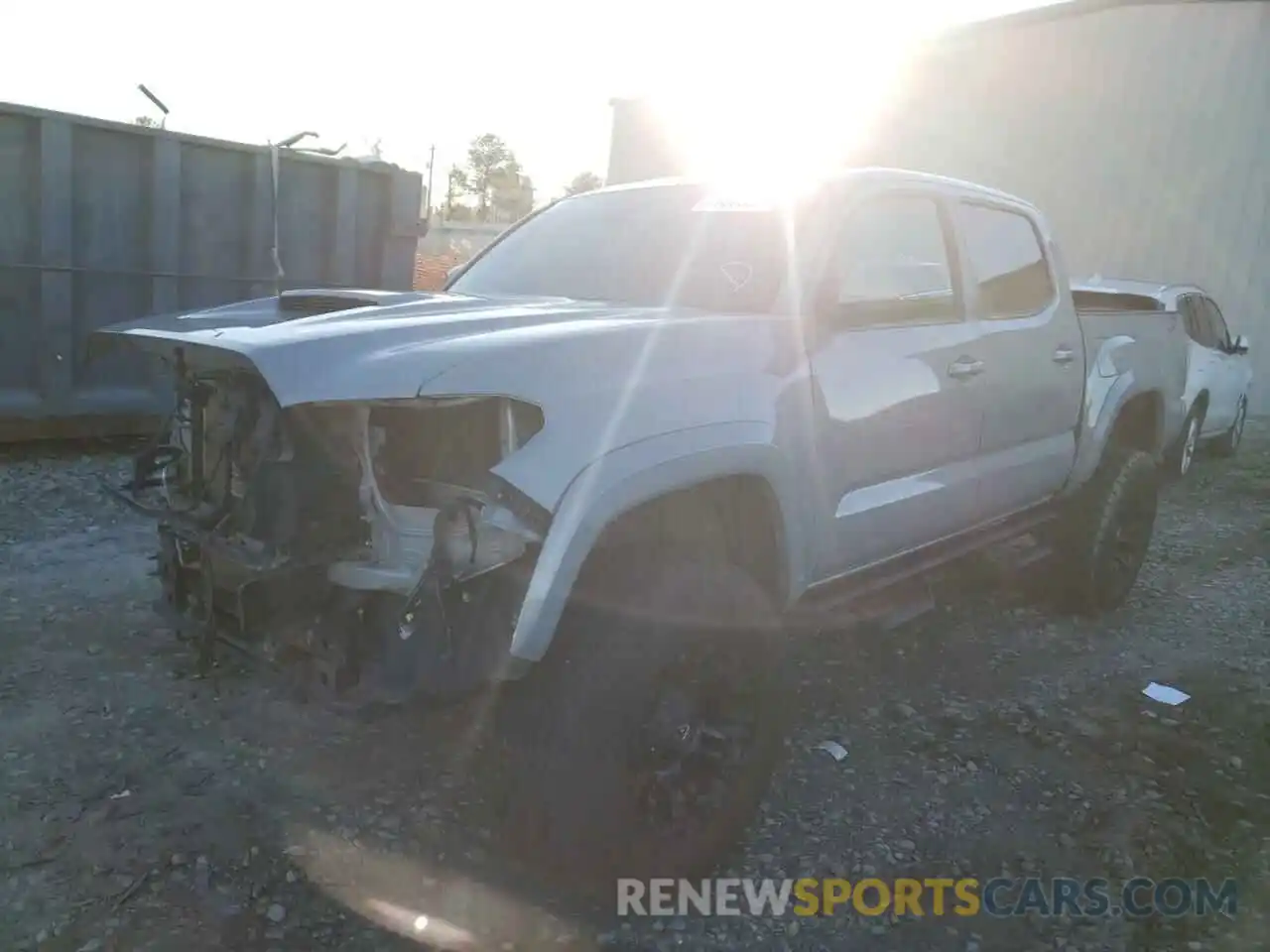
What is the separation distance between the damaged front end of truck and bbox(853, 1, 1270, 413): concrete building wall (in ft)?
46.3

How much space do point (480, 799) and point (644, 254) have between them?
185 cm

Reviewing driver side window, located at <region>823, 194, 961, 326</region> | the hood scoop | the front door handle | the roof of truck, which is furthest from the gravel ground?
the roof of truck

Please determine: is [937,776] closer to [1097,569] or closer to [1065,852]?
[1065,852]

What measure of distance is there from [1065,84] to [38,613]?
14.3 metres

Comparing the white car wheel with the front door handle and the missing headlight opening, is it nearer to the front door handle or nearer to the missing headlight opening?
the front door handle

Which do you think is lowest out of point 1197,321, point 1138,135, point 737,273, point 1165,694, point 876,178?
point 1165,694

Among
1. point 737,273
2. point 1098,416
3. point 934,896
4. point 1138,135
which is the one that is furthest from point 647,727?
point 1138,135

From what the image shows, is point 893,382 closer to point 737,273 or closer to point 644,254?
point 737,273

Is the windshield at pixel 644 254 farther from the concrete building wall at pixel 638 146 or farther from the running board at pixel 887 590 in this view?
the concrete building wall at pixel 638 146

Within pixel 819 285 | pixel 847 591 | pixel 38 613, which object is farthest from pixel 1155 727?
pixel 38 613

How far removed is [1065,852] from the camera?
313cm

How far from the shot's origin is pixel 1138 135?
13938 mm

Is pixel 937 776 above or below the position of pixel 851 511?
below

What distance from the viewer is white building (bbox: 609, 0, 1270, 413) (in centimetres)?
1348
